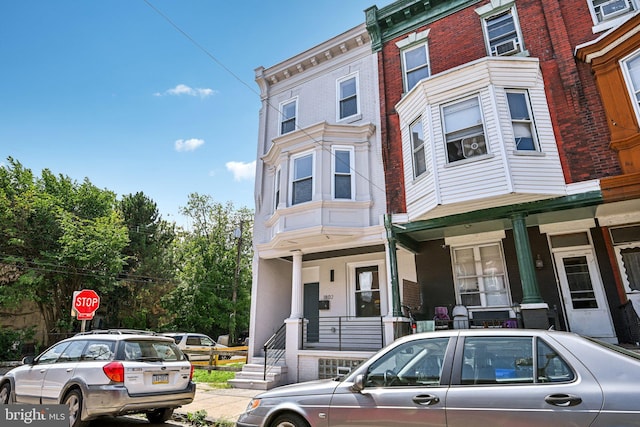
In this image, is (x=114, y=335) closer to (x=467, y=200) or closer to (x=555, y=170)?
(x=467, y=200)

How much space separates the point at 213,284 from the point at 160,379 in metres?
23.9

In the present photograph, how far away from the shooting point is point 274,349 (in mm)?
11977

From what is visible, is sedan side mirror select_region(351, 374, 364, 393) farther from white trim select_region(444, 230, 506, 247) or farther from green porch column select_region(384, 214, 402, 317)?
white trim select_region(444, 230, 506, 247)

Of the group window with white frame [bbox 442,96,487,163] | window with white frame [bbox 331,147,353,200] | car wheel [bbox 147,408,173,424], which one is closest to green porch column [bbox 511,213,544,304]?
window with white frame [bbox 442,96,487,163]

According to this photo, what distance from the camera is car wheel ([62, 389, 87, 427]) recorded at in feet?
18.7

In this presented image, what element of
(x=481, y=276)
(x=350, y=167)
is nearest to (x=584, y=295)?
(x=481, y=276)

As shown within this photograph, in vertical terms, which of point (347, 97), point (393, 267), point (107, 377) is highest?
point (347, 97)

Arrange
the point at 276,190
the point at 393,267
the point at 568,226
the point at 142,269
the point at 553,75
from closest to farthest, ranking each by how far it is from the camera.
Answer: the point at 553,75 < the point at 568,226 < the point at 393,267 < the point at 276,190 < the point at 142,269

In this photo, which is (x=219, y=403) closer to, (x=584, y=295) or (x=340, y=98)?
(x=584, y=295)

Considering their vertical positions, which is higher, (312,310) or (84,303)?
(84,303)

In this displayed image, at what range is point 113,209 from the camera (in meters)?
26.3

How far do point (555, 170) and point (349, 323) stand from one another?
7350 mm

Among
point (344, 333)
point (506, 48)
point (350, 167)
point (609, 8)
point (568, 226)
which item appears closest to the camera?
point (609, 8)

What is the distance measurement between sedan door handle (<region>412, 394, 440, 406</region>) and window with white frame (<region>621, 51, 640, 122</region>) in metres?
8.18
